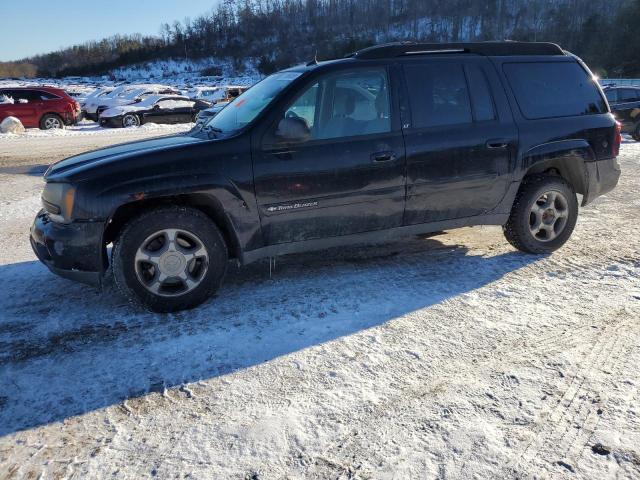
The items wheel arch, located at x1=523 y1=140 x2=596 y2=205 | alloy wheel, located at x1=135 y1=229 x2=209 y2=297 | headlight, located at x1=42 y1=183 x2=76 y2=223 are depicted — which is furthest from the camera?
wheel arch, located at x1=523 y1=140 x2=596 y2=205

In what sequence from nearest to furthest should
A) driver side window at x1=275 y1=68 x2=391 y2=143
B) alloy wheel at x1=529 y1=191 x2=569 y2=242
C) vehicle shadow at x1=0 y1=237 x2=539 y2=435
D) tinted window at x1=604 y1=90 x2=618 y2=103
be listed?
1. vehicle shadow at x1=0 y1=237 x2=539 y2=435
2. driver side window at x1=275 y1=68 x2=391 y2=143
3. alloy wheel at x1=529 y1=191 x2=569 y2=242
4. tinted window at x1=604 y1=90 x2=618 y2=103

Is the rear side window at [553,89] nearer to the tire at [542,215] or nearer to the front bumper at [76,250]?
the tire at [542,215]

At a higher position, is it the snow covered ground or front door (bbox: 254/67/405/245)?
front door (bbox: 254/67/405/245)

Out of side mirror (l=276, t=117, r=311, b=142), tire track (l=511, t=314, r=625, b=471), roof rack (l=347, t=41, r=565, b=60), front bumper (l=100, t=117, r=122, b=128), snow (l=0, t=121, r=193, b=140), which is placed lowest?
tire track (l=511, t=314, r=625, b=471)

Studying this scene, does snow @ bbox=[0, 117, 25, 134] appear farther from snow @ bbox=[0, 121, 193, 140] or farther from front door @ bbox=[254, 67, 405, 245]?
front door @ bbox=[254, 67, 405, 245]

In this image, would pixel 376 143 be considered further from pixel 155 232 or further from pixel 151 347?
pixel 151 347

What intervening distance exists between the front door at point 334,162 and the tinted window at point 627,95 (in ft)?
49.2

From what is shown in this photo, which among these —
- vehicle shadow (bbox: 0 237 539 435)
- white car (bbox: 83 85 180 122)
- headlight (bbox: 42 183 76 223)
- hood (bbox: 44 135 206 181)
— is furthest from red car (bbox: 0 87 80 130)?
headlight (bbox: 42 183 76 223)

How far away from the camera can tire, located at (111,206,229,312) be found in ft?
12.0

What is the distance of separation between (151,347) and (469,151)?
9.88 feet

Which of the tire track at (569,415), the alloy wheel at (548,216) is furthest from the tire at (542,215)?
the tire track at (569,415)

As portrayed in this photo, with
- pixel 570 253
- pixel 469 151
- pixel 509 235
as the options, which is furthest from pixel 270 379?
pixel 570 253

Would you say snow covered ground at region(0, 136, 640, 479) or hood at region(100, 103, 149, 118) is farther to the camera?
hood at region(100, 103, 149, 118)

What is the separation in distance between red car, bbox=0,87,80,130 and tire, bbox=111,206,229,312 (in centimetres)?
1767
